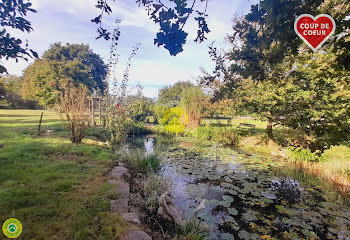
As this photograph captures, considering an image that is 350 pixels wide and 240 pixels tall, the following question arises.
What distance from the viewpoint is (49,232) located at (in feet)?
5.91

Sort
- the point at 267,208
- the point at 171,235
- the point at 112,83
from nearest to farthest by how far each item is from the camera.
→ the point at 171,235
the point at 267,208
the point at 112,83

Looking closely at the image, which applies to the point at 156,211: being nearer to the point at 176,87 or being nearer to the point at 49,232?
the point at 49,232

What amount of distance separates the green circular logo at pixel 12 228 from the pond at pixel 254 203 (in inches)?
87.3

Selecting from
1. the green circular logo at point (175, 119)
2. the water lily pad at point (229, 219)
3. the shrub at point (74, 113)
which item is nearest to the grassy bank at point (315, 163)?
the water lily pad at point (229, 219)

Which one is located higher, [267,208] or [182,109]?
[182,109]

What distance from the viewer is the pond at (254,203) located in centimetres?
272

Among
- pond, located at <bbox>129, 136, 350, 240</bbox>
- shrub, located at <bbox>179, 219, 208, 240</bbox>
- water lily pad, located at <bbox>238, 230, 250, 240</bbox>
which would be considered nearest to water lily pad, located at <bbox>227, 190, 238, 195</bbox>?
pond, located at <bbox>129, 136, 350, 240</bbox>

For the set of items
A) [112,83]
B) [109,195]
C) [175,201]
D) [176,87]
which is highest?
[176,87]

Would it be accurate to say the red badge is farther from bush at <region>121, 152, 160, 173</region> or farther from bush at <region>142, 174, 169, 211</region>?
bush at <region>121, 152, 160, 173</region>

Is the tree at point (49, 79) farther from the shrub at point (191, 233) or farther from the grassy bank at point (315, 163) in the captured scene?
the shrub at point (191, 233)

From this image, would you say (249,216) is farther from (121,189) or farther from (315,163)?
(315,163)

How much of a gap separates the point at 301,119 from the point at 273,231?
2339 mm

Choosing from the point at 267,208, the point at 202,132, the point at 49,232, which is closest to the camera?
the point at 49,232

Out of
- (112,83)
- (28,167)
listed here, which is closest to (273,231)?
(28,167)
